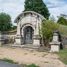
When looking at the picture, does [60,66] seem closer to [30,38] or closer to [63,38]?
[63,38]

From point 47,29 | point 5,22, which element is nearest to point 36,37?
point 47,29

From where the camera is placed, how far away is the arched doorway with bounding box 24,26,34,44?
1131 inches

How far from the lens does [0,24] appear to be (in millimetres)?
43094

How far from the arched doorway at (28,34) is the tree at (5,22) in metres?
14.3

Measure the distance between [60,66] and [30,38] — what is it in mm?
13431

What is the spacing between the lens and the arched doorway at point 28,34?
28.7m

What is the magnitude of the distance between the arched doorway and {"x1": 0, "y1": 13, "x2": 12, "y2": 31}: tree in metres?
14.3

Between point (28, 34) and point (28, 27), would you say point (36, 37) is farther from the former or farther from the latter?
point (28, 27)

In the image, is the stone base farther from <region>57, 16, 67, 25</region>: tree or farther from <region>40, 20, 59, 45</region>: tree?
<region>57, 16, 67, 25</region>: tree

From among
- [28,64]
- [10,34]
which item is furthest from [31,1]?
[28,64]

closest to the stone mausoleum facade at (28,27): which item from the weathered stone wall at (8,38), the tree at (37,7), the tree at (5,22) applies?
the weathered stone wall at (8,38)

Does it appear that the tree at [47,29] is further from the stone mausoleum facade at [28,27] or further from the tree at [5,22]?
the tree at [5,22]

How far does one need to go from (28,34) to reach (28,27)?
2.68 ft

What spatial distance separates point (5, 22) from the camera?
4394 cm
